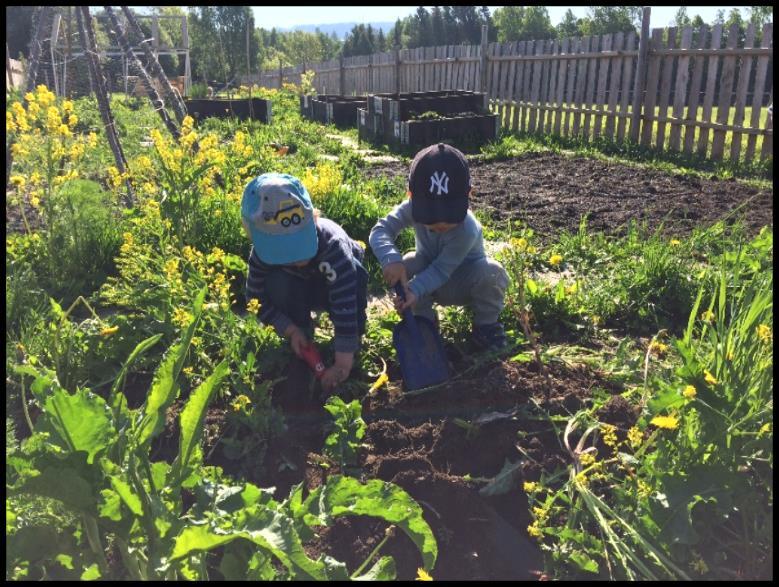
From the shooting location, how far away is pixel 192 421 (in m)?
1.52

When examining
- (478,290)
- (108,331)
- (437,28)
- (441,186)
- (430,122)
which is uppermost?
(437,28)

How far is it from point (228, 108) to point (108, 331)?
11.0 m

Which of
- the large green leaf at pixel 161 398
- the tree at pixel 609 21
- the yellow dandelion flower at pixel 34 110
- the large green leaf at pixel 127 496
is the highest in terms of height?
the tree at pixel 609 21

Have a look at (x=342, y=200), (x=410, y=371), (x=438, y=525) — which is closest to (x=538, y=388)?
(x=410, y=371)

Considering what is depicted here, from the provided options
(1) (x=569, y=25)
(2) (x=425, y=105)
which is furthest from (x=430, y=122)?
(1) (x=569, y=25)

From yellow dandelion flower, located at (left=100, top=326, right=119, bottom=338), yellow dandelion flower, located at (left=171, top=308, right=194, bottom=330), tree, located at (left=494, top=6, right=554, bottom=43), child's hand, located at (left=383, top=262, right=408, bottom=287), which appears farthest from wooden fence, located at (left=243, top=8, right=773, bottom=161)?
tree, located at (left=494, top=6, right=554, bottom=43)

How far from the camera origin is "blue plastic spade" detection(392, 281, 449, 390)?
2527 mm

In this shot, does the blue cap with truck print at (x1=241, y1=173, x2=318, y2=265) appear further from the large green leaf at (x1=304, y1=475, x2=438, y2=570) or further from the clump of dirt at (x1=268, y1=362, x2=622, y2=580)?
the large green leaf at (x1=304, y1=475, x2=438, y2=570)

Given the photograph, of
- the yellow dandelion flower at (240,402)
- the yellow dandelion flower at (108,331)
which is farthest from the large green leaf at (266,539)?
the yellow dandelion flower at (108,331)

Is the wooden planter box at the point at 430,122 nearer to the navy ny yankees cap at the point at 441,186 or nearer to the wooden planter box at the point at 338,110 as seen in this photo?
the wooden planter box at the point at 338,110

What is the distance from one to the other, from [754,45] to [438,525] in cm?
855

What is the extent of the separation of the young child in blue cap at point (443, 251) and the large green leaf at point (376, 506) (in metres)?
1.16

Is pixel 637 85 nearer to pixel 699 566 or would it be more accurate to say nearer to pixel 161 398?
pixel 699 566

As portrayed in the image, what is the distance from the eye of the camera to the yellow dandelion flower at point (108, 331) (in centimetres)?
255
